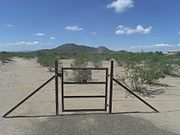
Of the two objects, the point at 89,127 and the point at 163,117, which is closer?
the point at 89,127

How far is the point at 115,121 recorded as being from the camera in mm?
7586

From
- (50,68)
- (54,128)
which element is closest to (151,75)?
(54,128)

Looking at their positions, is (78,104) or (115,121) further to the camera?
(78,104)

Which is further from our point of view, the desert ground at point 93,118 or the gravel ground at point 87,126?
the desert ground at point 93,118

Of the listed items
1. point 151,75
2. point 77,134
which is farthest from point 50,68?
point 77,134

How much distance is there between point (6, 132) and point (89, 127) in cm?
196

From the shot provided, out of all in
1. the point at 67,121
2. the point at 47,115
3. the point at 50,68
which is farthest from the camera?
the point at 50,68

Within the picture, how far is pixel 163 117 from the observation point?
8211 mm

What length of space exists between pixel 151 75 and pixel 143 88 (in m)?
0.79

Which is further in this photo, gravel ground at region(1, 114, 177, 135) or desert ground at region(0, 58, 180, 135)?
desert ground at region(0, 58, 180, 135)

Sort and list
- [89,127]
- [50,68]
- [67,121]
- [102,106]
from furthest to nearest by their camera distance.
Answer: [50,68] → [102,106] → [67,121] → [89,127]

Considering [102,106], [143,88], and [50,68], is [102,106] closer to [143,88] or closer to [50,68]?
[143,88]

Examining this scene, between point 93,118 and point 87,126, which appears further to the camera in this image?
point 93,118

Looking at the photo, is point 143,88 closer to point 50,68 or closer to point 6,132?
point 6,132
